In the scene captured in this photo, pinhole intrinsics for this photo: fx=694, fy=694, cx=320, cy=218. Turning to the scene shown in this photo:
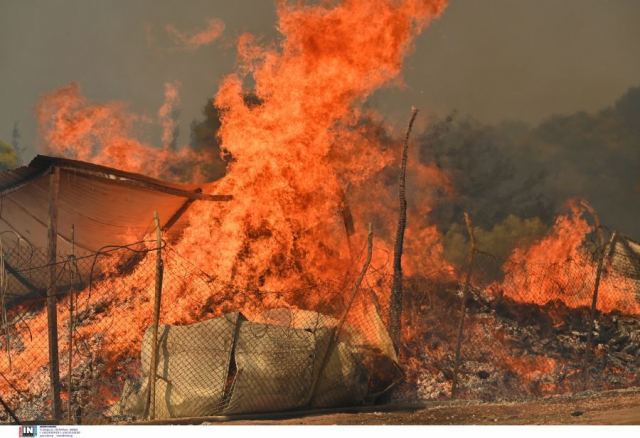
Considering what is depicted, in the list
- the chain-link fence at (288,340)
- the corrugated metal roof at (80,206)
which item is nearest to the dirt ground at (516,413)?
the chain-link fence at (288,340)

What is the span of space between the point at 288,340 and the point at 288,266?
270 cm

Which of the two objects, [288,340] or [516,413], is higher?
[288,340]

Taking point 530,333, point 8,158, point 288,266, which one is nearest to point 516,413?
point 530,333

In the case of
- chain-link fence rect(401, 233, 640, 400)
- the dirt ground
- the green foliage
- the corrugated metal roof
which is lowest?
the dirt ground

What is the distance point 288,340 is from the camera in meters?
6.12

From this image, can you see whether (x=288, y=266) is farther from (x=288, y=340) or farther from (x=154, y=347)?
(x=154, y=347)

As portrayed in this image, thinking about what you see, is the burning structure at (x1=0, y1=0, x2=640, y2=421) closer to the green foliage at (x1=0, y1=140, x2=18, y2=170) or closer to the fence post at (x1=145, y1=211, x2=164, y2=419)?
the fence post at (x1=145, y1=211, x2=164, y2=419)

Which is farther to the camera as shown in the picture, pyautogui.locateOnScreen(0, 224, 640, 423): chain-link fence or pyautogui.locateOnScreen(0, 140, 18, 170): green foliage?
pyautogui.locateOnScreen(0, 140, 18, 170): green foliage

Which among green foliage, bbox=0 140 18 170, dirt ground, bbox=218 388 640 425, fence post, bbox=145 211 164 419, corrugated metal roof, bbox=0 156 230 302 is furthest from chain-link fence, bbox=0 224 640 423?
green foliage, bbox=0 140 18 170

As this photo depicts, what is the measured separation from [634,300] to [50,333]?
7.22m

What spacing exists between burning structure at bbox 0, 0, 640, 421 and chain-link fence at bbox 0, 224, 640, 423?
0.03 meters

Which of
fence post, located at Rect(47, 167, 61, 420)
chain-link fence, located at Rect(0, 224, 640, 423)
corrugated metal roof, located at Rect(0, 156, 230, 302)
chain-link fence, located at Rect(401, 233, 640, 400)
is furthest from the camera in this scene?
chain-link fence, located at Rect(401, 233, 640, 400)

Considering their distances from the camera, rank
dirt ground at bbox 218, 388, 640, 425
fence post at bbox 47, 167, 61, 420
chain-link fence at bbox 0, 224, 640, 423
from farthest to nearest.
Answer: fence post at bbox 47, 167, 61, 420 < chain-link fence at bbox 0, 224, 640, 423 < dirt ground at bbox 218, 388, 640, 425

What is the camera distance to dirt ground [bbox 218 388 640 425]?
5.63 meters
